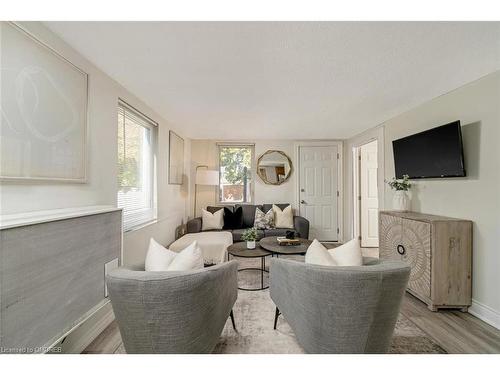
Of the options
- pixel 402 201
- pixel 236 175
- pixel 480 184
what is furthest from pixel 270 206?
pixel 480 184

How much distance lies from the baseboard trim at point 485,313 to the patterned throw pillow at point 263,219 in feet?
8.76

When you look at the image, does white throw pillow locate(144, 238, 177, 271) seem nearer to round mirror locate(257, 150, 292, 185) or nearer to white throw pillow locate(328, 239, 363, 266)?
white throw pillow locate(328, 239, 363, 266)

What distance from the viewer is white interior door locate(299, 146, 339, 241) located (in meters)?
4.70

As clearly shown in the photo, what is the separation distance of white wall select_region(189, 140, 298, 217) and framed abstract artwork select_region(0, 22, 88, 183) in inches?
121

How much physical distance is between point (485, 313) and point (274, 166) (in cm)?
359

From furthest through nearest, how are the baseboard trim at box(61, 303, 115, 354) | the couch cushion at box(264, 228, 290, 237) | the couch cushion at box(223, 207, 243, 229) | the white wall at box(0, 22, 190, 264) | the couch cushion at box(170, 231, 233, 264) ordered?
1. the couch cushion at box(223, 207, 243, 229)
2. the couch cushion at box(264, 228, 290, 237)
3. the couch cushion at box(170, 231, 233, 264)
4. the baseboard trim at box(61, 303, 115, 354)
5. the white wall at box(0, 22, 190, 264)

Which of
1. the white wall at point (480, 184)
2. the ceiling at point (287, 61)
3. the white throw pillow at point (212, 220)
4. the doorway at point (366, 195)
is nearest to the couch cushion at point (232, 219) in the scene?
the white throw pillow at point (212, 220)

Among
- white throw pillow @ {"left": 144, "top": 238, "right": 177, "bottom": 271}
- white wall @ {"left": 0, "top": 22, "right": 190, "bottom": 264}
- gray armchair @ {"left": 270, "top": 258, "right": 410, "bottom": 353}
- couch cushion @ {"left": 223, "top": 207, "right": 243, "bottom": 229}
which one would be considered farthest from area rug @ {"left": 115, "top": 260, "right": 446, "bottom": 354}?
couch cushion @ {"left": 223, "top": 207, "right": 243, "bottom": 229}

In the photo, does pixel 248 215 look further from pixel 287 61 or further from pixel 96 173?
pixel 287 61

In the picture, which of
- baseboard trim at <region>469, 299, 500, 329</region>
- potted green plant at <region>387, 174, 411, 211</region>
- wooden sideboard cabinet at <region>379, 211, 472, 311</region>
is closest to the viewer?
baseboard trim at <region>469, 299, 500, 329</region>

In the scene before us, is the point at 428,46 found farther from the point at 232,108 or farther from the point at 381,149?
the point at 381,149

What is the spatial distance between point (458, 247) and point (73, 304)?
3178 millimetres

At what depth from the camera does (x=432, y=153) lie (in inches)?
93.2
